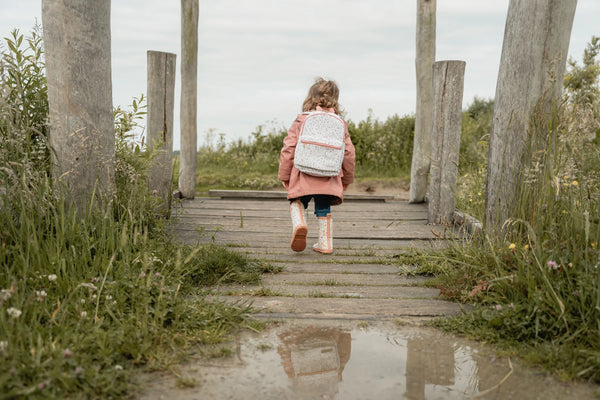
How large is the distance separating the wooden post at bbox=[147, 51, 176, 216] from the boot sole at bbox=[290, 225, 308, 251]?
6.74 ft

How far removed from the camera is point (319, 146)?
521 cm

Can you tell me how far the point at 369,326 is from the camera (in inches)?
133

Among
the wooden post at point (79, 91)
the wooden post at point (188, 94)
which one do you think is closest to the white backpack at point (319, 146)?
the wooden post at point (79, 91)

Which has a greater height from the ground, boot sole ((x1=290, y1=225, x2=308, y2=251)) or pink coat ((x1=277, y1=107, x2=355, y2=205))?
pink coat ((x1=277, y1=107, x2=355, y2=205))

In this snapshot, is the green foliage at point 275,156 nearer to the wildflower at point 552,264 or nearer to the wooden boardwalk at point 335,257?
the wooden boardwalk at point 335,257

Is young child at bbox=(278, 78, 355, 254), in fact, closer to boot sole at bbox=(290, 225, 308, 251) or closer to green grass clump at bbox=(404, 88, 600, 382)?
boot sole at bbox=(290, 225, 308, 251)

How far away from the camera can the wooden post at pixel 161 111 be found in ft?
21.9

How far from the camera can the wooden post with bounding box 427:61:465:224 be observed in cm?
663

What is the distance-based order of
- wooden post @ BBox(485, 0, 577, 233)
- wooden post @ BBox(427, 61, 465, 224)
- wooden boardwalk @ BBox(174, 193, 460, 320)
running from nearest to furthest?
wooden boardwalk @ BBox(174, 193, 460, 320), wooden post @ BBox(485, 0, 577, 233), wooden post @ BBox(427, 61, 465, 224)

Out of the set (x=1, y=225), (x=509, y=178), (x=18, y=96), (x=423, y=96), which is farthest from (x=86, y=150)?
(x=423, y=96)

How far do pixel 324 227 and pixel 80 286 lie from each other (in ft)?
8.91

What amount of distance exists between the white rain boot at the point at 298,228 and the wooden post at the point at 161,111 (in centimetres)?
194

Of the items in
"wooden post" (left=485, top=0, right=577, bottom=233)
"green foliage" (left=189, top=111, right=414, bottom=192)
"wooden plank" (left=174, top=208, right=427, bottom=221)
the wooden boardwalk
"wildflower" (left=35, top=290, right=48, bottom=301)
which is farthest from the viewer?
"green foliage" (left=189, top=111, right=414, bottom=192)

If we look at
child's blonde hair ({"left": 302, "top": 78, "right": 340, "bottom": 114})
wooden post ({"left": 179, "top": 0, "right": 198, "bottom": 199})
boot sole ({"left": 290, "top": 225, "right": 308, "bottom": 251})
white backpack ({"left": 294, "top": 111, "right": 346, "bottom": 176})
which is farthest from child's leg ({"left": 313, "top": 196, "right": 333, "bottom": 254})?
wooden post ({"left": 179, "top": 0, "right": 198, "bottom": 199})
